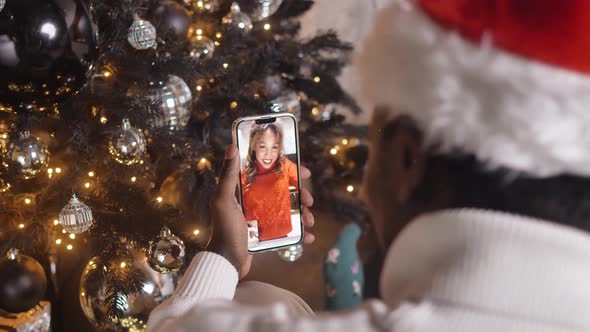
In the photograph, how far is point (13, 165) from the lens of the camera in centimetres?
83

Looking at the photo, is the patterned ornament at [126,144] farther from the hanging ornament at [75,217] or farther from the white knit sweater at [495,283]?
the white knit sweater at [495,283]

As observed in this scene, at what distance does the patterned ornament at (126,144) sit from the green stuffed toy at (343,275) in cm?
62

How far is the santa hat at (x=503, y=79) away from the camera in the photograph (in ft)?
1.30

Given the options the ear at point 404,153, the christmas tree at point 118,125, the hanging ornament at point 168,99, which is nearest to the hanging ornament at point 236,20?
the christmas tree at point 118,125

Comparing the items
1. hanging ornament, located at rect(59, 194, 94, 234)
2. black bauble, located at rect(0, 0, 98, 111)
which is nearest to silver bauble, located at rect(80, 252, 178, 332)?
hanging ornament, located at rect(59, 194, 94, 234)

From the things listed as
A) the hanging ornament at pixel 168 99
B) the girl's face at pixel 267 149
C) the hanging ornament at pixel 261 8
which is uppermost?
the hanging ornament at pixel 261 8

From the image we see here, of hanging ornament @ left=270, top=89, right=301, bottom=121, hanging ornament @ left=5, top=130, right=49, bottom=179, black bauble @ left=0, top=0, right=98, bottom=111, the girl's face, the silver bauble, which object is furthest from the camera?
hanging ornament @ left=270, top=89, right=301, bottom=121

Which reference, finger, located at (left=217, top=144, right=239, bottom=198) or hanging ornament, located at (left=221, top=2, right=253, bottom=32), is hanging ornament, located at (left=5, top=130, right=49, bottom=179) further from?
hanging ornament, located at (left=221, top=2, right=253, bottom=32)

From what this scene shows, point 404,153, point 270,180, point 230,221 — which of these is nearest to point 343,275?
point 270,180

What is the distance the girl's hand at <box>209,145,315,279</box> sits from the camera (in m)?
0.77

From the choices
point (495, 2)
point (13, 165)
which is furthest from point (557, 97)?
point (13, 165)

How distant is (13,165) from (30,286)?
315 mm

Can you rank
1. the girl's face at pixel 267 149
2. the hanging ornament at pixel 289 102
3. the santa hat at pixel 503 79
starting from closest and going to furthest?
the santa hat at pixel 503 79
the girl's face at pixel 267 149
the hanging ornament at pixel 289 102

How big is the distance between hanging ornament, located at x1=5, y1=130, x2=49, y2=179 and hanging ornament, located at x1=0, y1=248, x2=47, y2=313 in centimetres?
24
